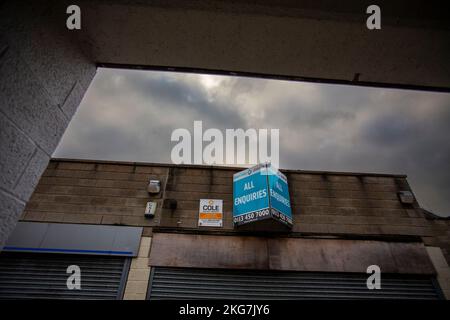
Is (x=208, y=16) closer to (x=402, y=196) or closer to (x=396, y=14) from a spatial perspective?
(x=396, y=14)

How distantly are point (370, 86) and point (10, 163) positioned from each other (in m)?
2.36

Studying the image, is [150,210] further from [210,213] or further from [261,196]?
[261,196]

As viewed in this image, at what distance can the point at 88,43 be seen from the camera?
1436mm

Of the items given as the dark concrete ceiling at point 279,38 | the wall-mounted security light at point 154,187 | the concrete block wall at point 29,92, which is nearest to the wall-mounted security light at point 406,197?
the dark concrete ceiling at point 279,38

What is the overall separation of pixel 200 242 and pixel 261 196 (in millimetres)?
2133

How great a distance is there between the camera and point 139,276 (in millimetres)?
5453

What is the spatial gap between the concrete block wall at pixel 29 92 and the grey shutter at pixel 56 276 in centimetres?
527

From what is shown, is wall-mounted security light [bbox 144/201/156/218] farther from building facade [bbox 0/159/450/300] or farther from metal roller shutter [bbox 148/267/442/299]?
metal roller shutter [bbox 148/267/442/299]

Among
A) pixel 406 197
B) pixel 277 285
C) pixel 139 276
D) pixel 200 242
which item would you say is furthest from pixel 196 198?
pixel 406 197

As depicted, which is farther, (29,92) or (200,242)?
(200,242)

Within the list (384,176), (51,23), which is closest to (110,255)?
(51,23)

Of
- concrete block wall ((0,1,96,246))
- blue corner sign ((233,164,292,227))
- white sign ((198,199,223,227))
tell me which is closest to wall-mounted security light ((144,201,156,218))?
white sign ((198,199,223,227))

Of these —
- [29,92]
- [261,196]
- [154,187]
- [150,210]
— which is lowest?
[29,92]

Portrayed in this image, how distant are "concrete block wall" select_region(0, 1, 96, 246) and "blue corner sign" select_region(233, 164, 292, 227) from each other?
5.02 meters
